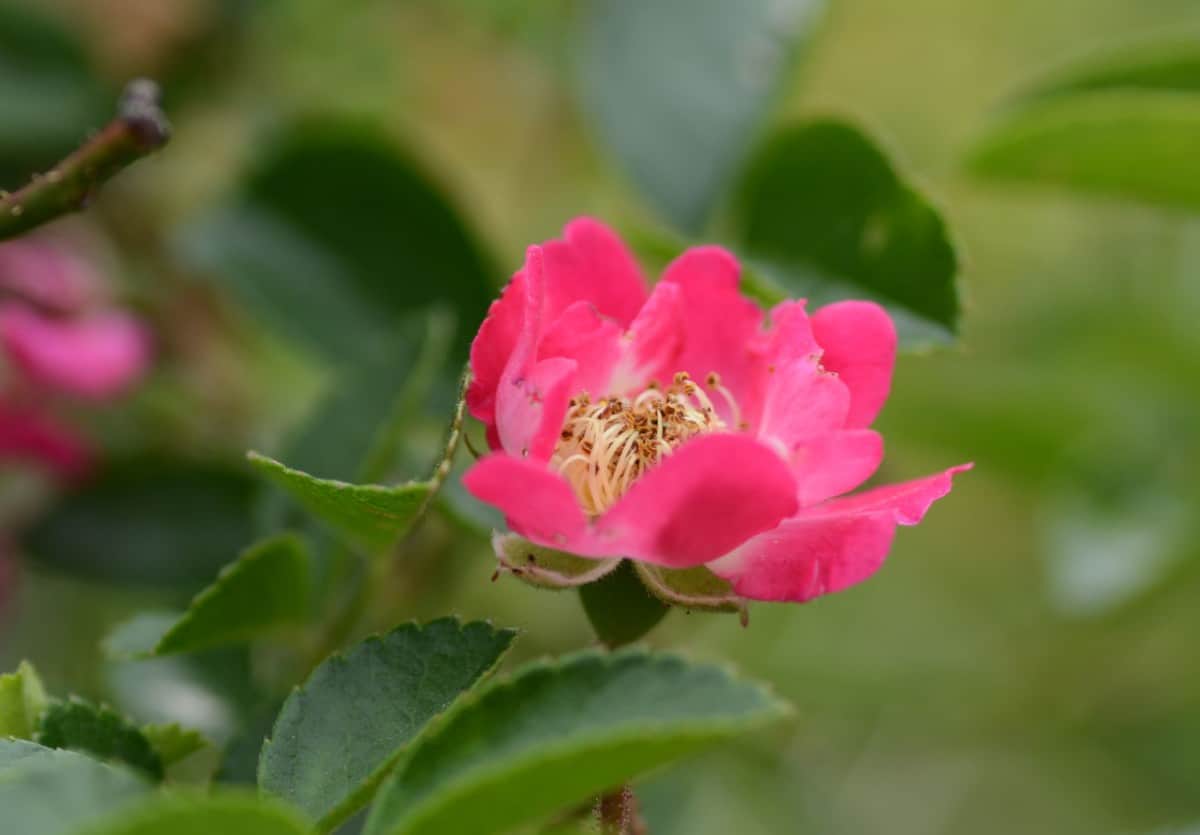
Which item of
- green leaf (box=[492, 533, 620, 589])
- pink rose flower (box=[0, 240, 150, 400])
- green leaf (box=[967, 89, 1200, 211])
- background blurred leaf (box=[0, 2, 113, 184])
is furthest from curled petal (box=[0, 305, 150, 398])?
green leaf (box=[967, 89, 1200, 211])

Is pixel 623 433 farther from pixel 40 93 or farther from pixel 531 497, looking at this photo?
pixel 40 93

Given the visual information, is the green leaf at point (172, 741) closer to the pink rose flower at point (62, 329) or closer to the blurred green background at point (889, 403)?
the blurred green background at point (889, 403)

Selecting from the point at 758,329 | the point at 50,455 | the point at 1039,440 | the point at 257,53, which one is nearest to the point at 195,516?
the point at 50,455

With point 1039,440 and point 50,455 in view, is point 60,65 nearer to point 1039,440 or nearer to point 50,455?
point 50,455

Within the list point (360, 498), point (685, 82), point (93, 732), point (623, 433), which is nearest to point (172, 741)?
point (93, 732)

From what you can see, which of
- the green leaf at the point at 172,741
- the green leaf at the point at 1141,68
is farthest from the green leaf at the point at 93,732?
the green leaf at the point at 1141,68
